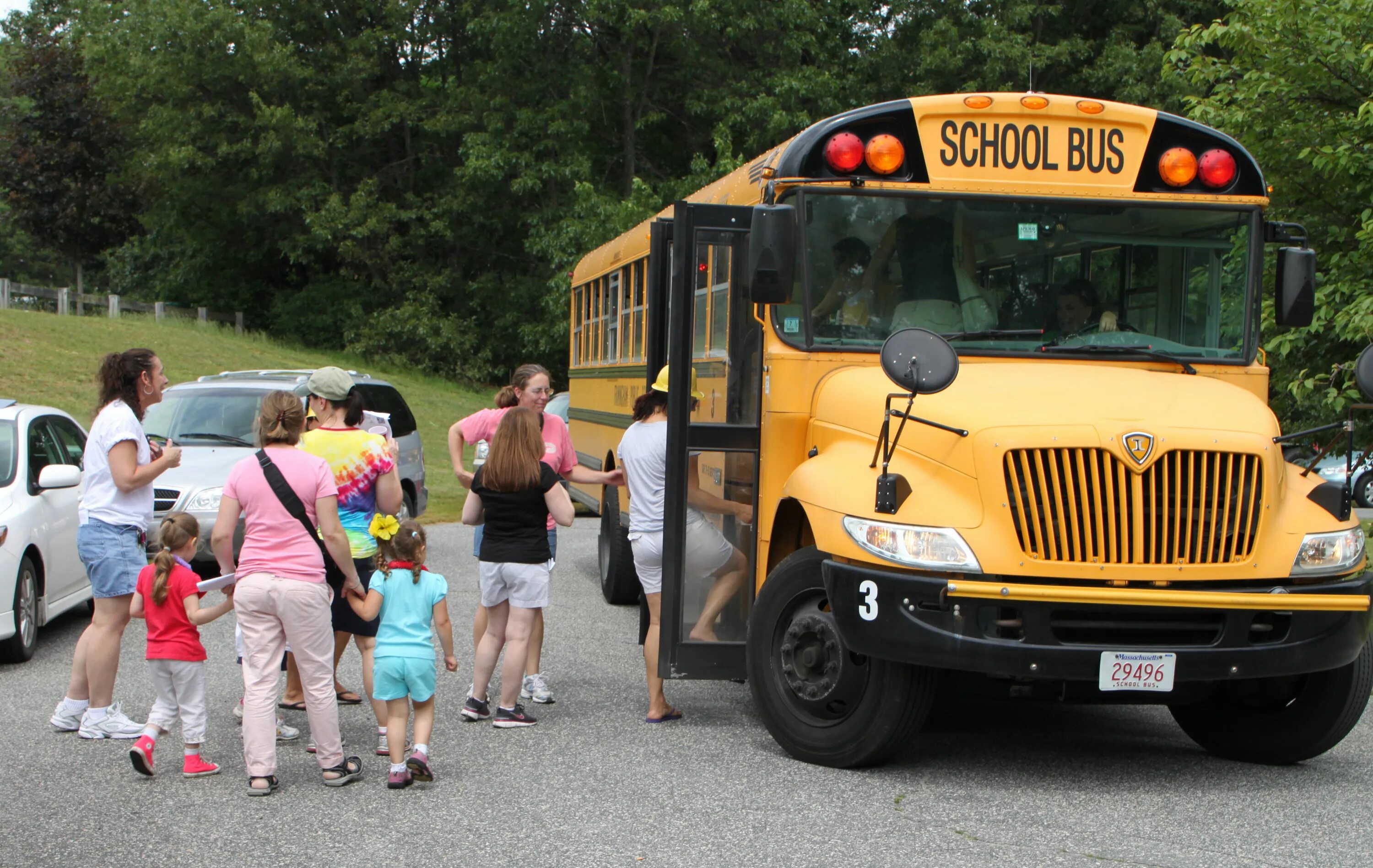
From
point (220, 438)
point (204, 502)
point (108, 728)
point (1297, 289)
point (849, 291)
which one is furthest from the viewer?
point (220, 438)

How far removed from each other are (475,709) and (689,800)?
174cm

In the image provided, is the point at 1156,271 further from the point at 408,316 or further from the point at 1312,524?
the point at 408,316

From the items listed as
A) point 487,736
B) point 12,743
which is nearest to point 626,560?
point 487,736

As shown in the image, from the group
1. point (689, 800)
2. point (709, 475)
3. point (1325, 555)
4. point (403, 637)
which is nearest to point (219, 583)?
point (403, 637)

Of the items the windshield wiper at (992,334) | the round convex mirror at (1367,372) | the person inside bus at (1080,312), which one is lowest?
the round convex mirror at (1367,372)

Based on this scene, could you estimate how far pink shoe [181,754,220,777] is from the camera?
→ 553 centimetres

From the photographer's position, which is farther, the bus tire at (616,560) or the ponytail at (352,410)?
the bus tire at (616,560)

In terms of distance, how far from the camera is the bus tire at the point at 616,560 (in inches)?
396

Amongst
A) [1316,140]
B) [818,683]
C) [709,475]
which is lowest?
[818,683]

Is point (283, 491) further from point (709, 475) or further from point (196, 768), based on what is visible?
point (709, 475)

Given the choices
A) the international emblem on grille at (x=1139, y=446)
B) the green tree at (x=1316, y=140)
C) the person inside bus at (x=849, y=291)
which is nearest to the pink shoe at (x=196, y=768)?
the person inside bus at (x=849, y=291)

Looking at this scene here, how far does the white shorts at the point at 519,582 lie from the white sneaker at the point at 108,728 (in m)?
1.66

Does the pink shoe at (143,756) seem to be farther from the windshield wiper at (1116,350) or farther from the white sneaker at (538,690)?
the windshield wiper at (1116,350)

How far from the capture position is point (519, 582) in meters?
6.46
